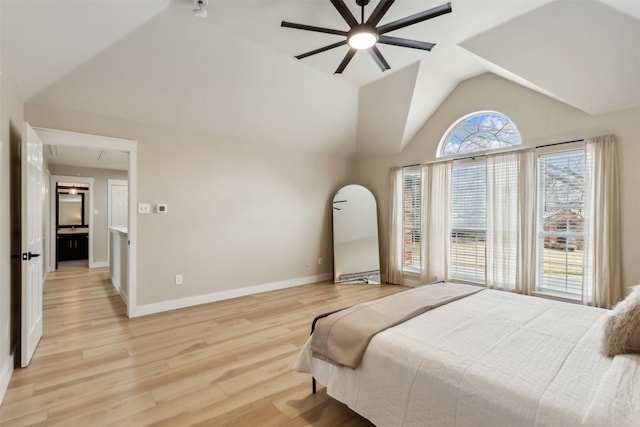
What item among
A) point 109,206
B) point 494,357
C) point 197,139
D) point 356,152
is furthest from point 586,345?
point 109,206

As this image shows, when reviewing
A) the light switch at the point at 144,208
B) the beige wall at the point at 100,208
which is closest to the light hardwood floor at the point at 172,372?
the light switch at the point at 144,208

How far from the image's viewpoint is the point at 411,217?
5.26 meters

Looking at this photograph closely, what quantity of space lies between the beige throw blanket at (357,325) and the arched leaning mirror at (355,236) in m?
3.13

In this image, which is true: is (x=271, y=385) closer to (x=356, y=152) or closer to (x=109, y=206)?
(x=356, y=152)

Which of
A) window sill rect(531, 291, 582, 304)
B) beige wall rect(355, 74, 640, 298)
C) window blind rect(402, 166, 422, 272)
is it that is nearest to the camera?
beige wall rect(355, 74, 640, 298)

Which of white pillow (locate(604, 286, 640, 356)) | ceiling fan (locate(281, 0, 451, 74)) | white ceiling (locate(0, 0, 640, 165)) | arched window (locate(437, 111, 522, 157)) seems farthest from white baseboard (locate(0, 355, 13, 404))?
arched window (locate(437, 111, 522, 157))

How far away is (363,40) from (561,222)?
3261 mm

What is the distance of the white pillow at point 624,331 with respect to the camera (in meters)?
1.39

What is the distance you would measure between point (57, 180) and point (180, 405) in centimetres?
725

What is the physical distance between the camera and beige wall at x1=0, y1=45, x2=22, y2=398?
2109mm

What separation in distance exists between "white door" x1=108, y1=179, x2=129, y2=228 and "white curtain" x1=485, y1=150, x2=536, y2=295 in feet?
26.2

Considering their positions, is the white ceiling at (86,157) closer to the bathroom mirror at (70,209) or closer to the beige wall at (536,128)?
the bathroom mirror at (70,209)

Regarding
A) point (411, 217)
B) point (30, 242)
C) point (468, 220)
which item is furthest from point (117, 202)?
point (468, 220)

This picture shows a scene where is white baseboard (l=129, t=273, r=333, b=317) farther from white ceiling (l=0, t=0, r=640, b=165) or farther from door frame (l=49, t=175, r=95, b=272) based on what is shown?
door frame (l=49, t=175, r=95, b=272)
